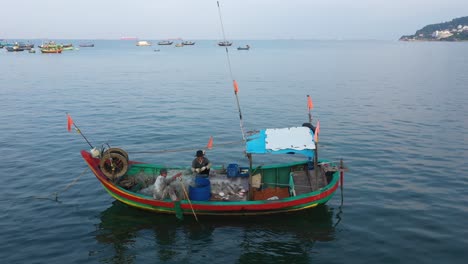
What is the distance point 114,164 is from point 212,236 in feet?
17.6

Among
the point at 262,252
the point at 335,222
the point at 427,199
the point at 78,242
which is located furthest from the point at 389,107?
the point at 78,242

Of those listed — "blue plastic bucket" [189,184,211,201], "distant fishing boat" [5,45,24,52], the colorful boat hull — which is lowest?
the colorful boat hull

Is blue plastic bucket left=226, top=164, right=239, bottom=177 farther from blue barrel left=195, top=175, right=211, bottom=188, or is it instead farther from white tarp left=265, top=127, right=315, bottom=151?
white tarp left=265, top=127, right=315, bottom=151

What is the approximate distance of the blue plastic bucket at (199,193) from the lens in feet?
49.9

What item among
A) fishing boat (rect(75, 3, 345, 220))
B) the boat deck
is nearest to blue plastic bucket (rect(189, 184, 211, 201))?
fishing boat (rect(75, 3, 345, 220))

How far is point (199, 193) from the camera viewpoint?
15.2 meters

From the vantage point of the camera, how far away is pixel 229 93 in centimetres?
4769

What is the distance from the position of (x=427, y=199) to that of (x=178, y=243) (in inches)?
449

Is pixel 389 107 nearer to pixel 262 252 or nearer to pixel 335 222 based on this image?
pixel 335 222

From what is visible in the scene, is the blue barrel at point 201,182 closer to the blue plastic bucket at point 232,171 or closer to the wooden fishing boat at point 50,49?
the blue plastic bucket at point 232,171

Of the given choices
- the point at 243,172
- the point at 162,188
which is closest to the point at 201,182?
the point at 162,188

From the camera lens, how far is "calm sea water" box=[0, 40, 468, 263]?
13938 millimetres

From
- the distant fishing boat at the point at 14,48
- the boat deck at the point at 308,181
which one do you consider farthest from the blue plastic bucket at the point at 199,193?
the distant fishing boat at the point at 14,48

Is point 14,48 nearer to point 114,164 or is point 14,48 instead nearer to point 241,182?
point 114,164
